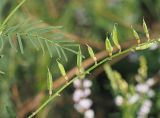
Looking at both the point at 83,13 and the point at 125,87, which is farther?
the point at 83,13

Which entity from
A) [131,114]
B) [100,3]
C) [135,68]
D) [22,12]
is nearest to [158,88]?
[135,68]

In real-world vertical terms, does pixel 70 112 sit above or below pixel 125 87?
→ below

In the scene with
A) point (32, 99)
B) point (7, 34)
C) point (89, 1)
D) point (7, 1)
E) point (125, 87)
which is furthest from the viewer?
point (89, 1)

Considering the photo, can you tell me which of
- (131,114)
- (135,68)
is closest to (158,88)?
(135,68)

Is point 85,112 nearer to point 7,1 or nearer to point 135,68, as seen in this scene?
point 135,68

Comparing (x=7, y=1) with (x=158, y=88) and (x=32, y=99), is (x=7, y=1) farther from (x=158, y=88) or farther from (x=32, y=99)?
(x=158, y=88)

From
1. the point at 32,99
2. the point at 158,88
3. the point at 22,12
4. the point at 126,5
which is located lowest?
the point at 158,88

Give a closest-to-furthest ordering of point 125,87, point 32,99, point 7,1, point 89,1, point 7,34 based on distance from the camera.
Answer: point 7,34 < point 125,87 < point 32,99 < point 7,1 < point 89,1
